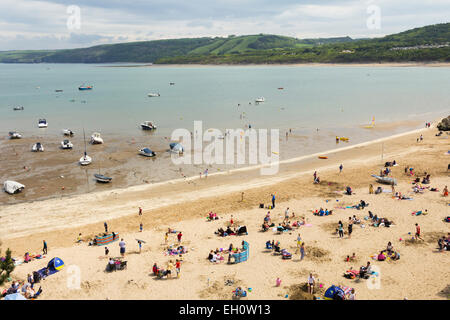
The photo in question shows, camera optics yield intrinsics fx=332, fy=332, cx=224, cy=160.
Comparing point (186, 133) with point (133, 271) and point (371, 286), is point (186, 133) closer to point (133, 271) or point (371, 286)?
point (133, 271)

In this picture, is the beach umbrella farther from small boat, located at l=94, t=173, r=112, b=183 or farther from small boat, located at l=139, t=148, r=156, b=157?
small boat, located at l=139, t=148, r=156, b=157

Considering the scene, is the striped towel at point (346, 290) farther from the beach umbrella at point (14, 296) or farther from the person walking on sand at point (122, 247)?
the beach umbrella at point (14, 296)

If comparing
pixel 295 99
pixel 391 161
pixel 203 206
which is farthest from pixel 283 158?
pixel 295 99

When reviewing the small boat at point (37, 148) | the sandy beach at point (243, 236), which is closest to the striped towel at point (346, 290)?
the sandy beach at point (243, 236)

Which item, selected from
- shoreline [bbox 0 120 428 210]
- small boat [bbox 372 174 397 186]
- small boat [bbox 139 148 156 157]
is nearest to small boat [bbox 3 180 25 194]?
shoreline [bbox 0 120 428 210]

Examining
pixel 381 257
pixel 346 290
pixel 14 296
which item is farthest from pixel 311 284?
pixel 14 296

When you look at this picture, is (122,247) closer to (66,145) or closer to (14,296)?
(14,296)
